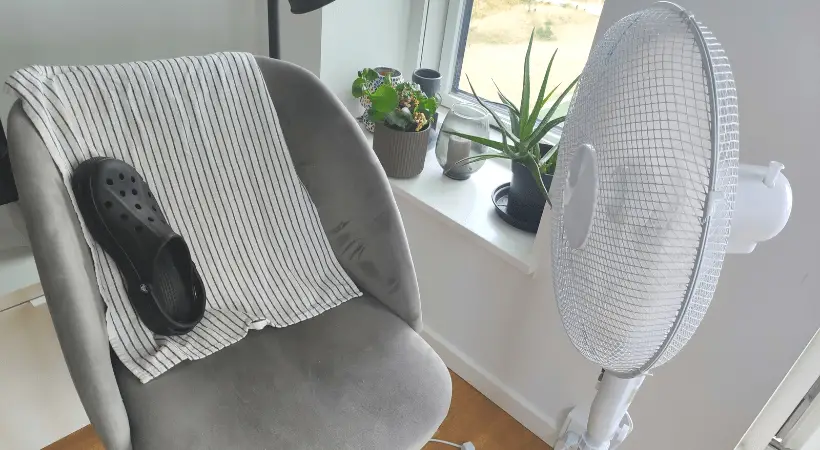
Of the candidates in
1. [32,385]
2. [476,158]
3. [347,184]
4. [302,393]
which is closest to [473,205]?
[476,158]

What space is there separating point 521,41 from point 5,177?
108 cm

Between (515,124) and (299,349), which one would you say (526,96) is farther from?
(299,349)

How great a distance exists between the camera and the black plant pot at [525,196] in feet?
3.80

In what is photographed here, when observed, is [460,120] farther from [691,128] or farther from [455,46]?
[691,128]

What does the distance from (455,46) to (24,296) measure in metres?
1.10

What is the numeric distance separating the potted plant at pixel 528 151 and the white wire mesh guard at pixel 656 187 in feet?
1.74

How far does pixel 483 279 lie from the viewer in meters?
1.29

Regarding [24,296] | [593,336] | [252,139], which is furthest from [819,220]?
[24,296]

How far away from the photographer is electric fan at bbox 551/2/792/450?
18.0 inches

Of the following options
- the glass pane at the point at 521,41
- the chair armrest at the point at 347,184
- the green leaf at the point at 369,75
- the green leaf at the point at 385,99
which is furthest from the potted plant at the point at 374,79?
the chair armrest at the point at 347,184

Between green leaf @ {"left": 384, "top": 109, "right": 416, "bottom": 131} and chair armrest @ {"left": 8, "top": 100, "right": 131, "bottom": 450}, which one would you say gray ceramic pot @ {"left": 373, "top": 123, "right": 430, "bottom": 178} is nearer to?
green leaf @ {"left": 384, "top": 109, "right": 416, "bottom": 131}

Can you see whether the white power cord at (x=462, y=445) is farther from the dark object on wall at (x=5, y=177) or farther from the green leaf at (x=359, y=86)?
the dark object on wall at (x=5, y=177)

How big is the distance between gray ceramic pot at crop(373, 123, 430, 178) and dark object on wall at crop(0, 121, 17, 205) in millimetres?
687

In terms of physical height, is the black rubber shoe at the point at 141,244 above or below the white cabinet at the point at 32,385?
above
